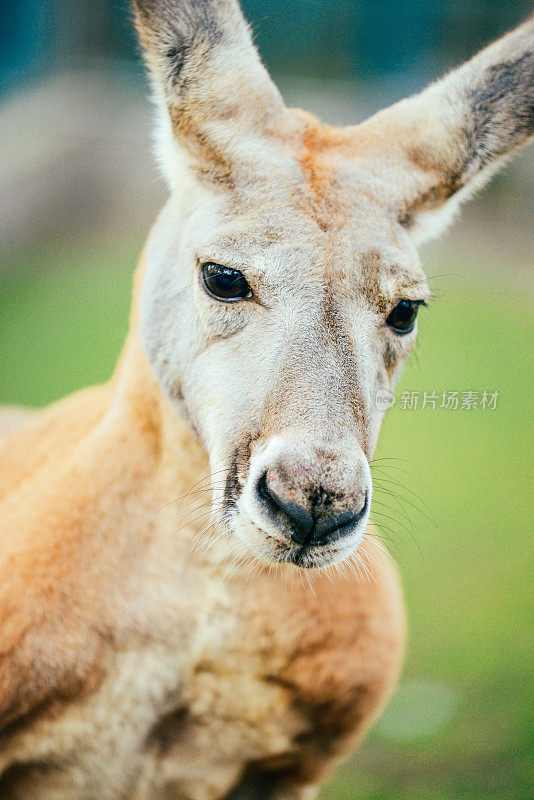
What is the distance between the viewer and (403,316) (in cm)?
152

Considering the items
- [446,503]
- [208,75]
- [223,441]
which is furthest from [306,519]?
[446,503]

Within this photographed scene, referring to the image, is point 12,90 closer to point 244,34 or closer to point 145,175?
point 145,175

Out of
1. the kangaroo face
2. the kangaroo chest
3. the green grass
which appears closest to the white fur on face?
the kangaroo face

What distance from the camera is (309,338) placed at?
1.33 meters

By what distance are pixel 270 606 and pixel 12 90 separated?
179 inches

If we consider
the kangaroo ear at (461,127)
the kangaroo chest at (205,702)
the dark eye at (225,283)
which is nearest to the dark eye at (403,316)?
the kangaroo ear at (461,127)

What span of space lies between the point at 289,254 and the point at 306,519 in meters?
0.54

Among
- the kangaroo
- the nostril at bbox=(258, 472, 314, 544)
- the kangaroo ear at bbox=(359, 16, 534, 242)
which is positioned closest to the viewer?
the nostril at bbox=(258, 472, 314, 544)

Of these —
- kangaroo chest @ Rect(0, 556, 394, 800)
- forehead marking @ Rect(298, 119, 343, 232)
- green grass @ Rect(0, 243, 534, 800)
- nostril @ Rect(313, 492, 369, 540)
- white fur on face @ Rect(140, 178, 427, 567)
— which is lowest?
green grass @ Rect(0, 243, 534, 800)

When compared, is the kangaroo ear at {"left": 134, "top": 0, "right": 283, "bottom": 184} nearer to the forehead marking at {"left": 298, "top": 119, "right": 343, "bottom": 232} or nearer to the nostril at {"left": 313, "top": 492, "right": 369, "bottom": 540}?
the forehead marking at {"left": 298, "top": 119, "right": 343, "bottom": 232}

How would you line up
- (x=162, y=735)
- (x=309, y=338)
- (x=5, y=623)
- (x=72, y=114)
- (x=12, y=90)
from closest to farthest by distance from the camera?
1. (x=309, y=338)
2. (x=5, y=623)
3. (x=162, y=735)
4. (x=12, y=90)
5. (x=72, y=114)

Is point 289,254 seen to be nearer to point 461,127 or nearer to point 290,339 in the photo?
point 290,339

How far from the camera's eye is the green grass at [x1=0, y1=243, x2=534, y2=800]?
9.00 ft

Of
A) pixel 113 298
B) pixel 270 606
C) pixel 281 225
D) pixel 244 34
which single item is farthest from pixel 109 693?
pixel 113 298
